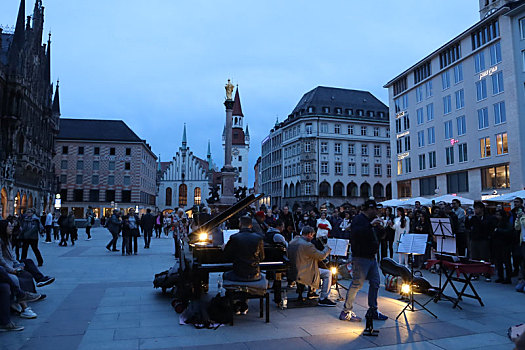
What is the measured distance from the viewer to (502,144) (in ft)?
107

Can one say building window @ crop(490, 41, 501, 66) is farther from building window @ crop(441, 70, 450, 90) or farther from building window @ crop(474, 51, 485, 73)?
building window @ crop(441, 70, 450, 90)

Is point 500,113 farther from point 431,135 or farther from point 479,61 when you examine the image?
point 431,135

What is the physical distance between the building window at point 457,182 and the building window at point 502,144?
452 centimetres

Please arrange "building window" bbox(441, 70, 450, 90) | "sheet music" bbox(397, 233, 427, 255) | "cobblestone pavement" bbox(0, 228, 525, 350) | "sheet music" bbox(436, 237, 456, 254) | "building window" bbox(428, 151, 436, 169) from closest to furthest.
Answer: "cobblestone pavement" bbox(0, 228, 525, 350) → "sheet music" bbox(397, 233, 427, 255) → "sheet music" bbox(436, 237, 456, 254) → "building window" bbox(441, 70, 450, 90) → "building window" bbox(428, 151, 436, 169)

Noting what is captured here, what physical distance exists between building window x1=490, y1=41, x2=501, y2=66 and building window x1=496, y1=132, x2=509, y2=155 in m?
6.60

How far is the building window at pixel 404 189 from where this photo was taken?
46.2 meters

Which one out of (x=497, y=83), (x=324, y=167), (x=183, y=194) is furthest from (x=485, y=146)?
(x=183, y=194)

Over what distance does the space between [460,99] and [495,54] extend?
522 centimetres

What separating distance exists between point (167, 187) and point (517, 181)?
74.1 m

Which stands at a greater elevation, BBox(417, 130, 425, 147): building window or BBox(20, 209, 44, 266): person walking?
BBox(417, 130, 425, 147): building window

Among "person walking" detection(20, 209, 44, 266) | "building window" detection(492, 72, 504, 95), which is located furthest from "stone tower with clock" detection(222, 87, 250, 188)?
"person walking" detection(20, 209, 44, 266)

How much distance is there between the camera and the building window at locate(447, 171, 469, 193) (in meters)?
37.0

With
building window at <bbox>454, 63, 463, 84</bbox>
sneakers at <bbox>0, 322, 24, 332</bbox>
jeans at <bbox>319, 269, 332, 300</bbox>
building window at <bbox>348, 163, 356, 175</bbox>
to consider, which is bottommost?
sneakers at <bbox>0, 322, 24, 332</bbox>

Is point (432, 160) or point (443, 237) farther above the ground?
point (432, 160)
